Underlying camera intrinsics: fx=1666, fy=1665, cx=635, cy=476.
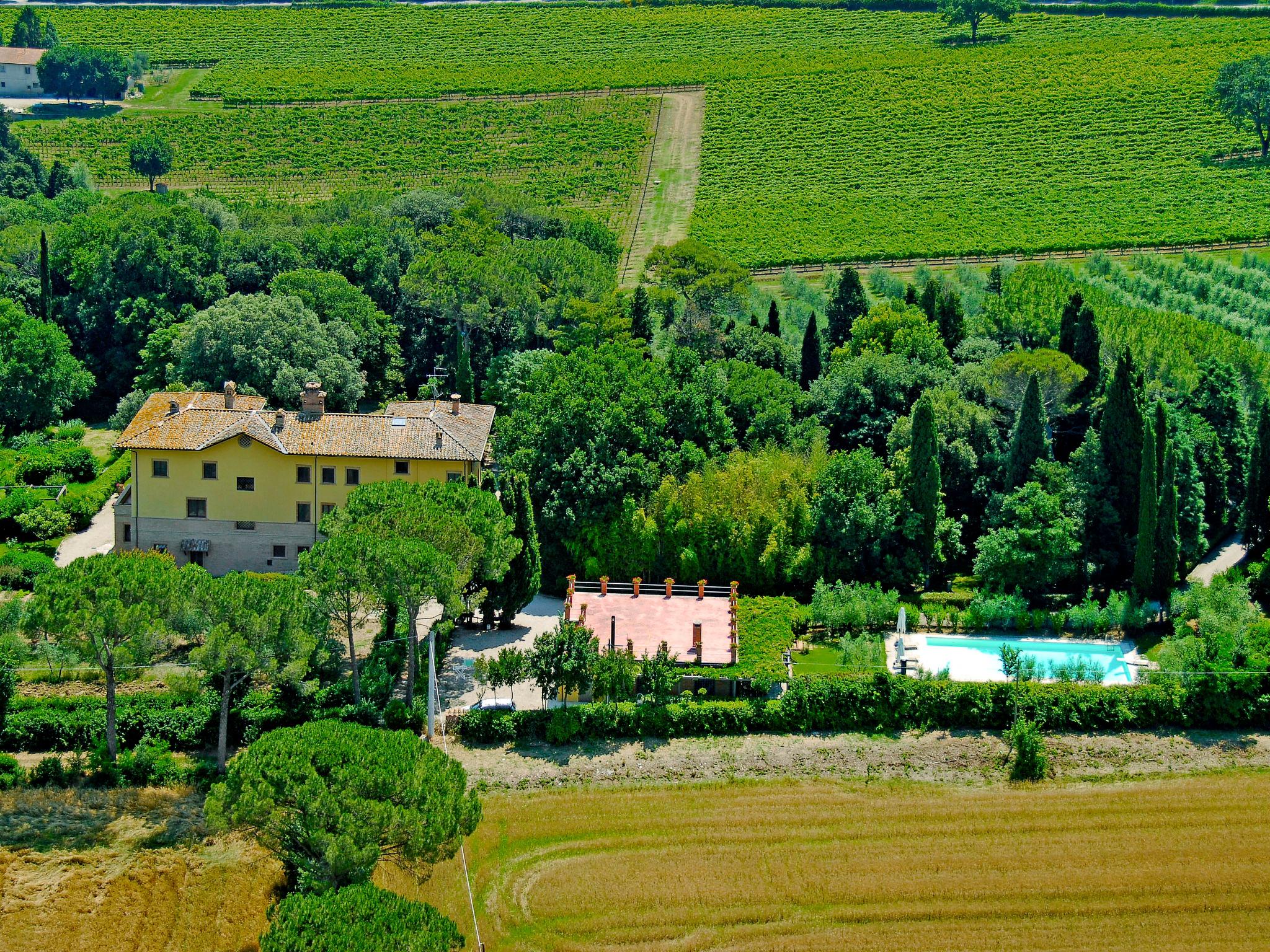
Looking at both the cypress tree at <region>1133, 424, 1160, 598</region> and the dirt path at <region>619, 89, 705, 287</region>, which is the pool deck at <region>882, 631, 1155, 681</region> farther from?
the dirt path at <region>619, 89, 705, 287</region>

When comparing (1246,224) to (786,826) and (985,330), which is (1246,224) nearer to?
(985,330)

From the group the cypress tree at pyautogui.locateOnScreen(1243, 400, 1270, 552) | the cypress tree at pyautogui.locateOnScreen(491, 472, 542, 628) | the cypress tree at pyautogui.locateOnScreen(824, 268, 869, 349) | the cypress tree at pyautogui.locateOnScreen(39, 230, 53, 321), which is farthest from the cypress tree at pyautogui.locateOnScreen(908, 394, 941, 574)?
the cypress tree at pyautogui.locateOnScreen(39, 230, 53, 321)

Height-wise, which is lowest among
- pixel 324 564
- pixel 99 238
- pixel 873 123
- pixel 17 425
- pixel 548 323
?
pixel 324 564

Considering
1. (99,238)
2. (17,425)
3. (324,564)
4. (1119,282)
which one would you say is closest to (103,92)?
(99,238)

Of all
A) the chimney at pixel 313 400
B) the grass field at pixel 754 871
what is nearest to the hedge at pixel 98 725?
the grass field at pixel 754 871

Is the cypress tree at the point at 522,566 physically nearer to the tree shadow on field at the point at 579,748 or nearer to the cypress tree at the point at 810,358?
the tree shadow on field at the point at 579,748

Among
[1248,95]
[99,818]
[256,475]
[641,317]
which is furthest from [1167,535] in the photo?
[1248,95]
